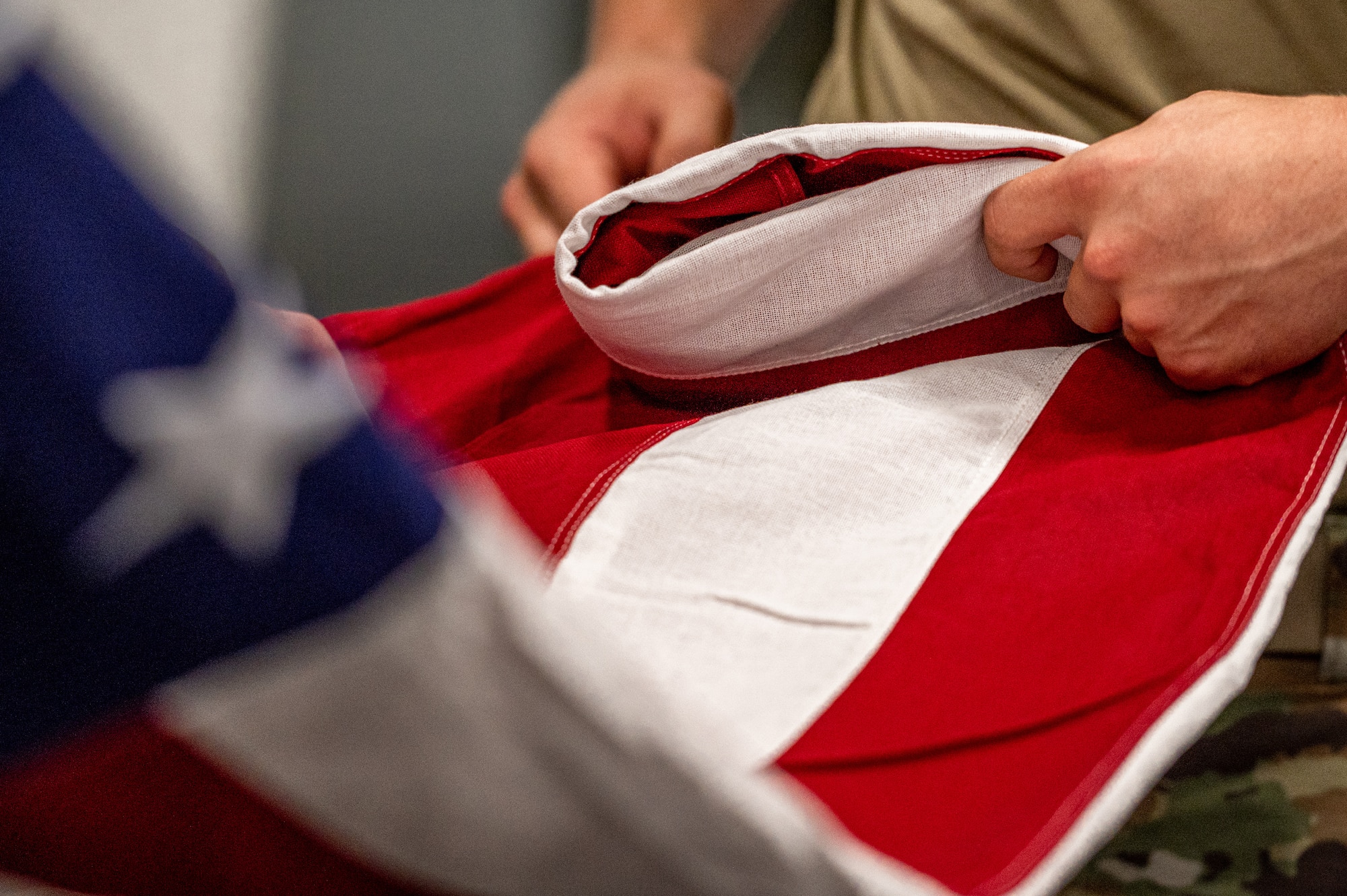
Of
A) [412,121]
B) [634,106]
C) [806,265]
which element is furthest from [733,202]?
[412,121]

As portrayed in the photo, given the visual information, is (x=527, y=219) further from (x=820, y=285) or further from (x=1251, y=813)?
(x=1251, y=813)

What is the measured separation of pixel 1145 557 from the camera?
0.30m

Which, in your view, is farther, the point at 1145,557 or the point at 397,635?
the point at 1145,557

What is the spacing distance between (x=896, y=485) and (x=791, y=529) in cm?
4

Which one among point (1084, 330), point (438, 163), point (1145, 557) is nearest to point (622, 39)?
point (438, 163)

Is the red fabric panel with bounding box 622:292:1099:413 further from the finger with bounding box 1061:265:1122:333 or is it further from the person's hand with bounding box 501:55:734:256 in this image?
the person's hand with bounding box 501:55:734:256

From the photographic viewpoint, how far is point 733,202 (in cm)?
35

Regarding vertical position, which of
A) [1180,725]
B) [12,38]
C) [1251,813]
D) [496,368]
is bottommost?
[1251,813]

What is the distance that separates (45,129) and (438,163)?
0.74m

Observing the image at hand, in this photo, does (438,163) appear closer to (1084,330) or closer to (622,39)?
(622,39)

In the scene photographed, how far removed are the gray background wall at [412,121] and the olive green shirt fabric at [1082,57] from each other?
23cm

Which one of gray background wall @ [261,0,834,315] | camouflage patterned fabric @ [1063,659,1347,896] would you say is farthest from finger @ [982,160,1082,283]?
gray background wall @ [261,0,834,315]

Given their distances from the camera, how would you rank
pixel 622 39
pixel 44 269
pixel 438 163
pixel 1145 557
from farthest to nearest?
pixel 438 163, pixel 622 39, pixel 1145 557, pixel 44 269

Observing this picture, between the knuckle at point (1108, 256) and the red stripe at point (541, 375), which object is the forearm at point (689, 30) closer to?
the red stripe at point (541, 375)
